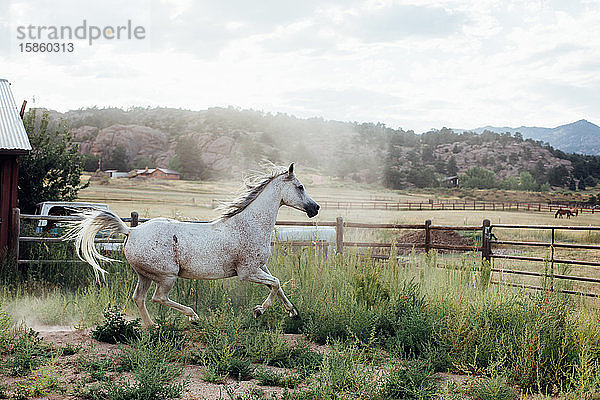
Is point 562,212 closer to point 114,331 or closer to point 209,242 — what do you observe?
point 209,242

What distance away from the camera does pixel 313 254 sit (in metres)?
8.45

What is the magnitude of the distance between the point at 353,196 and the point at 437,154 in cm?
1784

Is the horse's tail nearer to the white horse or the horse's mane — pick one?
the white horse

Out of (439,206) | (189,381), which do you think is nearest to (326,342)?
(189,381)

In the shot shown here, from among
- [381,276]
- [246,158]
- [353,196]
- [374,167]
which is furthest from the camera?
[374,167]

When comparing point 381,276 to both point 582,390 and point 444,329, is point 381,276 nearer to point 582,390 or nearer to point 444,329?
point 444,329

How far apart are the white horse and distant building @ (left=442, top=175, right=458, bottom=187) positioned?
40410 millimetres

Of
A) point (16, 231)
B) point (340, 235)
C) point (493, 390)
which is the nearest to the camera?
point (493, 390)

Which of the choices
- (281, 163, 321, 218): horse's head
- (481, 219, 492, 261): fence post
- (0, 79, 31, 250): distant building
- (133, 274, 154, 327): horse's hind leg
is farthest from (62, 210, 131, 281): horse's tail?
(481, 219, 492, 261): fence post

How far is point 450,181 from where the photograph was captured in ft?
150

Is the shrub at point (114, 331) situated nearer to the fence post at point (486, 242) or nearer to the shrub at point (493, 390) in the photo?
the shrub at point (493, 390)

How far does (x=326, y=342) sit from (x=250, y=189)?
2023mm

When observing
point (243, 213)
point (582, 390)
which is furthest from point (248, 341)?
point (582, 390)

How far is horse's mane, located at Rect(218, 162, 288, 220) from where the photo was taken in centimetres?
659
